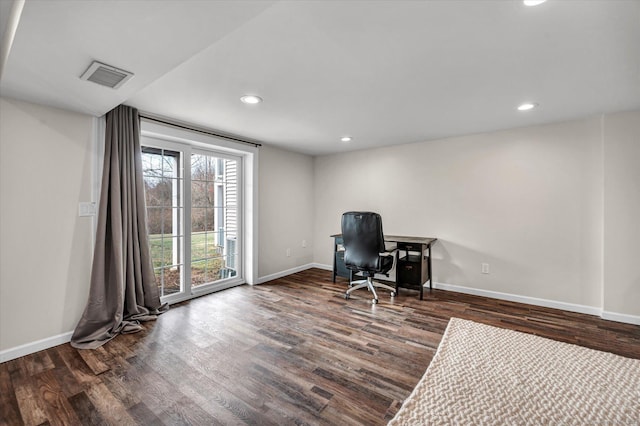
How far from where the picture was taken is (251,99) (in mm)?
2562

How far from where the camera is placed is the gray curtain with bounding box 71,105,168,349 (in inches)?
101

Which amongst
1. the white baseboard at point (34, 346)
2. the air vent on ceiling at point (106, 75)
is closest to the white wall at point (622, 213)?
the air vent on ceiling at point (106, 75)

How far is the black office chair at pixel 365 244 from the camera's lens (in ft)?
11.5

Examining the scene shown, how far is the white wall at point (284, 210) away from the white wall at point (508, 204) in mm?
1311

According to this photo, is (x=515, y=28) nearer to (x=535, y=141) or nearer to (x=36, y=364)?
(x=535, y=141)

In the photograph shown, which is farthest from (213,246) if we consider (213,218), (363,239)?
(363,239)

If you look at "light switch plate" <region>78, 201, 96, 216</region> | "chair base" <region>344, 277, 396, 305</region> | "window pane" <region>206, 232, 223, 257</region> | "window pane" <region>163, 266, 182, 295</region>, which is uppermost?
"light switch plate" <region>78, 201, 96, 216</region>

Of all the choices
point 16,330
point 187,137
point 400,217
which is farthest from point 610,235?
point 16,330

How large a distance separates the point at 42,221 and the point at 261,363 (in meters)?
2.26

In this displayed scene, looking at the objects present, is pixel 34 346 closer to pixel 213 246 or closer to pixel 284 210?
pixel 213 246

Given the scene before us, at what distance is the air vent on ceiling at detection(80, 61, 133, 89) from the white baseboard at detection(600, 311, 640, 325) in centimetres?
500

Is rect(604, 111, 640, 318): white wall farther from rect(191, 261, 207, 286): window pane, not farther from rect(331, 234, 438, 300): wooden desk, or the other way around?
rect(191, 261, 207, 286): window pane

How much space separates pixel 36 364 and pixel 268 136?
10.8ft

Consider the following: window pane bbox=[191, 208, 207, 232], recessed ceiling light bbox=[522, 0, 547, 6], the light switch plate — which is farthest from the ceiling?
window pane bbox=[191, 208, 207, 232]
